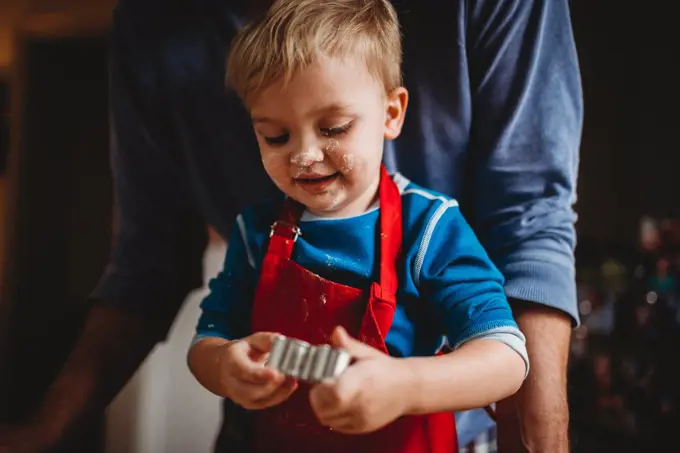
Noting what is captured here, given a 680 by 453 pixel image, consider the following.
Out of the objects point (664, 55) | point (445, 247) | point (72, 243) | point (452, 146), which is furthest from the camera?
point (664, 55)

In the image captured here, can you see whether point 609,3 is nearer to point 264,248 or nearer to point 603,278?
point 603,278

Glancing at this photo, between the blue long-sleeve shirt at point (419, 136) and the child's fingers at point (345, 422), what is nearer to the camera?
the child's fingers at point (345, 422)

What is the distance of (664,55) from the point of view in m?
0.96

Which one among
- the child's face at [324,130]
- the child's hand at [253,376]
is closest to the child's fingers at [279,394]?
the child's hand at [253,376]

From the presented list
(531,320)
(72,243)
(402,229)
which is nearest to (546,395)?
(531,320)

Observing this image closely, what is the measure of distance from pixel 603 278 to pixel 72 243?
27.9 inches

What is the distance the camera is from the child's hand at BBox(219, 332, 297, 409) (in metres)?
0.38

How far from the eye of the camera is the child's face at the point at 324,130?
1.39 feet

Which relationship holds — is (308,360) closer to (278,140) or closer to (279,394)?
(279,394)

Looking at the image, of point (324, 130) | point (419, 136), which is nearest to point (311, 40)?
point (324, 130)

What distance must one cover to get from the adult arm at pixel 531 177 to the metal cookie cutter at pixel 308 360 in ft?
0.67

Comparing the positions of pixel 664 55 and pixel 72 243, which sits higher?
pixel 664 55

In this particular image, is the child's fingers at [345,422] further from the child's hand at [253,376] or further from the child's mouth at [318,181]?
the child's mouth at [318,181]

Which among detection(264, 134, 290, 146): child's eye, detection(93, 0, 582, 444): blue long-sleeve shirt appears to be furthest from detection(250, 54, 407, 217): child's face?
detection(93, 0, 582, 444): blue long-sleeve shirt
